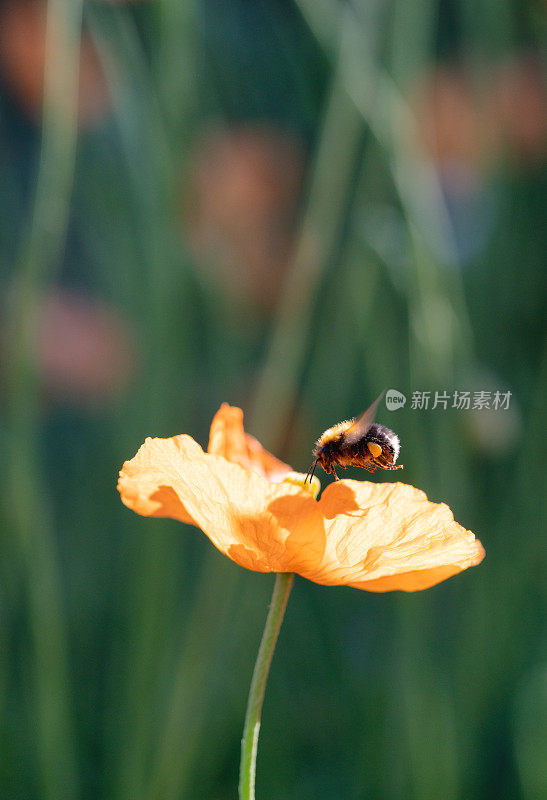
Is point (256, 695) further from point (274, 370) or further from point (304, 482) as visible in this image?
point (274, 370)

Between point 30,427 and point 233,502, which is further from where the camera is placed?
point 30,427

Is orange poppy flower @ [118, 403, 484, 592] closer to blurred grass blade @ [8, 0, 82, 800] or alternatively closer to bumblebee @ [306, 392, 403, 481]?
bumblebee @ [306, 392, 403, 481]

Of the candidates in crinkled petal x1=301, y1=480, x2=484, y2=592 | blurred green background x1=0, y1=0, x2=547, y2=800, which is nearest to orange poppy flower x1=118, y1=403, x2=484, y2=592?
crinkled petal x1=301, y1=480, x2=484, y2=592

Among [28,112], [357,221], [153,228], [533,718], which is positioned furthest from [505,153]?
[28,112]

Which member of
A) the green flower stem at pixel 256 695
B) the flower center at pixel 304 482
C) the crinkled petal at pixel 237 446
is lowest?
the green flower stem at pixel 256 695

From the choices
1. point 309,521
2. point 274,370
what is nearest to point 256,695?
point 309,521

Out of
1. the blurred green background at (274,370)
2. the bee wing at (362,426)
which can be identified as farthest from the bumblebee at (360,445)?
the blurred green background at (274,370)

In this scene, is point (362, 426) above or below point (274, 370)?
below

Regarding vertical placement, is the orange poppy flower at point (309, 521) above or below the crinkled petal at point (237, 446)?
below

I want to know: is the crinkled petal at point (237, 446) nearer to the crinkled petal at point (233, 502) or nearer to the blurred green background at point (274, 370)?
the crinkled petal at point (233, 502)
